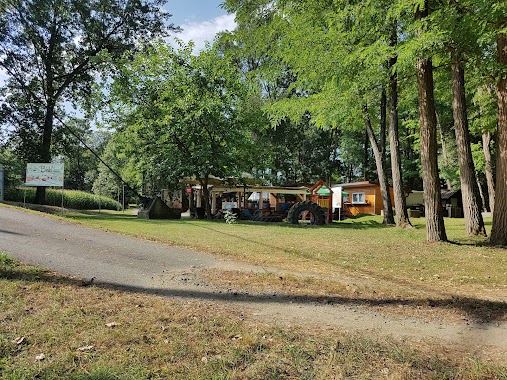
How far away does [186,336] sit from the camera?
3.41 meters

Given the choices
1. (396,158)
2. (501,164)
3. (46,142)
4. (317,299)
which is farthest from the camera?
(46,142)

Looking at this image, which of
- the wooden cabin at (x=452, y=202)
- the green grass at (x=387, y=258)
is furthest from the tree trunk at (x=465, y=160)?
the wooden cabin at (x=452, y=202)

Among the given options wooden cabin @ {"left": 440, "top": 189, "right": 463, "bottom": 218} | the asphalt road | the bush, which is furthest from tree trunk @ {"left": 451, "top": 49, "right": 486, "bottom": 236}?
the bush

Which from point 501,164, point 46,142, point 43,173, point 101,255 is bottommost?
point 101,255

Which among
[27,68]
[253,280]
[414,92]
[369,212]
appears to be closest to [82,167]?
[27,68]

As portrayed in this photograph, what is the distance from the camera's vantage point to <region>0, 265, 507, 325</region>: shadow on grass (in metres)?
4.55

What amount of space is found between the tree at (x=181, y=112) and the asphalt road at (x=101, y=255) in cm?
1085

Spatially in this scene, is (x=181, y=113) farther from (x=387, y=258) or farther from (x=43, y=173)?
(x=387, y=258)

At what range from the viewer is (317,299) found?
482 cm

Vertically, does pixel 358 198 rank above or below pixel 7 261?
above

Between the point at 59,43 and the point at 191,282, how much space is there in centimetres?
2500

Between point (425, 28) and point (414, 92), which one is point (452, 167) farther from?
point (425, 28)

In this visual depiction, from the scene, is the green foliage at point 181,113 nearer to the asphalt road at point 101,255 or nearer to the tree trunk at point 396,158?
the tree trunk at point 396,158

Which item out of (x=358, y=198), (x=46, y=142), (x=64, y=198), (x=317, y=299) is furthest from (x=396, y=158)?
(x=64, y=198)
